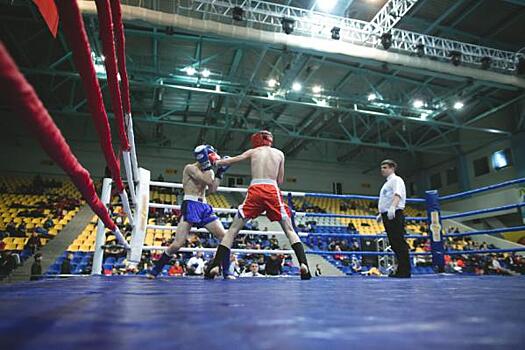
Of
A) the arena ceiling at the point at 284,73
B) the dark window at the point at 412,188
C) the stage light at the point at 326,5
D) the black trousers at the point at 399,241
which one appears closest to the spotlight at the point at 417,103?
the arena ceiling at the point at 284,73

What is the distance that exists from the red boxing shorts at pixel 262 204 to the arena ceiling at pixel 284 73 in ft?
18.6

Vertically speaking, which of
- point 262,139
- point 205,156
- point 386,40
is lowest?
point 205,156

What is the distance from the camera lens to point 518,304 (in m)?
1.07

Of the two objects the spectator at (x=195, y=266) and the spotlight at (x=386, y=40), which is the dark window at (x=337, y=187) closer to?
the spotlight at (x=386, y=40)

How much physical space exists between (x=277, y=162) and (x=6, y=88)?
2370 millimetres

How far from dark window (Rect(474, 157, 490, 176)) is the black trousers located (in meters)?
13.2

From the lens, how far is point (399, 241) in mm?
3719

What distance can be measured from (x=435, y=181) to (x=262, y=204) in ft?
55.4

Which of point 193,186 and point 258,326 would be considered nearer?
point 258,326

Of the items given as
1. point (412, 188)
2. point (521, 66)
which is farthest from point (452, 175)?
point (521, 66)

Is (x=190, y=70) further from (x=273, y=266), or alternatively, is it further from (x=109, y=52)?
(x=109, y=52)

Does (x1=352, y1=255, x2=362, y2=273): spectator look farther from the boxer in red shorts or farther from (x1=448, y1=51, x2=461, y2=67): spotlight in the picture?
the boxer in red shorts

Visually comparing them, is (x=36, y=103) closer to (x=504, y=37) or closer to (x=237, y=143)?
(x=504, y=37)

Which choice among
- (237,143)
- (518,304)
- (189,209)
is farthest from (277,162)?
(237,143)
